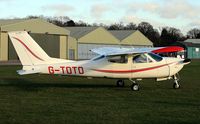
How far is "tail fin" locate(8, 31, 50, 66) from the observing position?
18078 millimetres

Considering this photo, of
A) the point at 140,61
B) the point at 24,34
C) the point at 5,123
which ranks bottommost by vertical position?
the point at 5,123

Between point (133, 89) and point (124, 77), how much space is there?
0.81 metres

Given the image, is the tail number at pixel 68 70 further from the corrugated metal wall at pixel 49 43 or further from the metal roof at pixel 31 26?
the corrugated metal wall at pixel 49 43

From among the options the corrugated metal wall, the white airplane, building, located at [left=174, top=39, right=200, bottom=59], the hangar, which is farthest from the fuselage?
building, located at [left=174, top=39, right=200, bottom=59]

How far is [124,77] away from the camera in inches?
759

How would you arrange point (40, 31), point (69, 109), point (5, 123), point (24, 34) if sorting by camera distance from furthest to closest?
point (40, 31) → point (24, 34) → point (69, 109) → point (5, 123)

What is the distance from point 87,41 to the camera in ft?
311

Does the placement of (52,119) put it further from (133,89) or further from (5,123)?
(133,89)

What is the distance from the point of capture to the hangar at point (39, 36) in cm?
7076

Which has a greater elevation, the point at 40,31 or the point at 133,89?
the point at 40,31

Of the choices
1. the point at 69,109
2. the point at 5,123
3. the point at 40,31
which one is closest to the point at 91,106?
the point at 69,109

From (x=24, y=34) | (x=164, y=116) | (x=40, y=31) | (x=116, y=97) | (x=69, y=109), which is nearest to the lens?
(x=164, y=116)

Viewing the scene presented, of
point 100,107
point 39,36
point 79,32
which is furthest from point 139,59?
point 79,32

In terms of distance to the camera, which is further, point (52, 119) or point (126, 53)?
point (126, 53)
